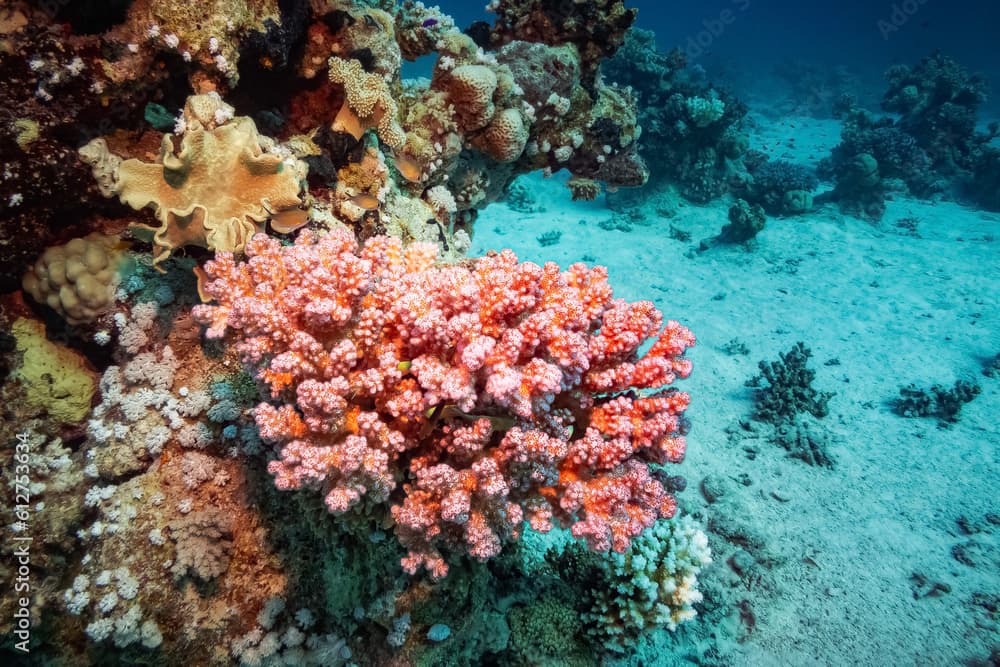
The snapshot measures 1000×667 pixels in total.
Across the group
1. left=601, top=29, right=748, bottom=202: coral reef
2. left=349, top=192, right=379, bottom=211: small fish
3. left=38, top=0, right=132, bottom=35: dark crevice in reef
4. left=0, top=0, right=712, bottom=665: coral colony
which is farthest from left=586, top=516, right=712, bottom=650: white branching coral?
left=601, top=29, right=748, bottom=202: coral reef

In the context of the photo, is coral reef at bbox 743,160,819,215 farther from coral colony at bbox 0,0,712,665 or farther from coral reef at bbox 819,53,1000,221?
coral colony at bbox 0,0,712,665

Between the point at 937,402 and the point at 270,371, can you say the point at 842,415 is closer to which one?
the point at 937,402

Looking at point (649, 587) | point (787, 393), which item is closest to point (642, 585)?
point (649, 587)

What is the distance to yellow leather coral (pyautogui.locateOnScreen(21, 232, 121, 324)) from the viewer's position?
2.79 metres

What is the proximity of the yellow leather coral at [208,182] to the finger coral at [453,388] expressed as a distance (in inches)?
13.6

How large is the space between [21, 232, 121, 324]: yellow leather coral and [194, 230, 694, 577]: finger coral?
103 centimetres

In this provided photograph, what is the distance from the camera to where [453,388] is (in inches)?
81.8

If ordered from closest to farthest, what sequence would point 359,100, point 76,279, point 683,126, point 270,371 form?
1. point 270,371
2. point 76,279
3. point 359,100
4. point 683,126

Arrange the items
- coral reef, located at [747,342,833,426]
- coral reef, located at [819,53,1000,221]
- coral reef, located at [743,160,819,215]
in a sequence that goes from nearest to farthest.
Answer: coral reef, located at [747,342,833,426]
coral reef, located at [743,160,819,215]
coral reef, located at [819,53,1000,221]

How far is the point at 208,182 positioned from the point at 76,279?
1.00 meters

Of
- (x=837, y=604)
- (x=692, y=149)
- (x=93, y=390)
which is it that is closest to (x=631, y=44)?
(x=692, y=149)

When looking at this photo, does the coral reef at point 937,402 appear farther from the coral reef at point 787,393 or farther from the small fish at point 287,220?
the small fish at point 287,220

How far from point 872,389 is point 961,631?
14.7 ft

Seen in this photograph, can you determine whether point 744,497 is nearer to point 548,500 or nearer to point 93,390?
point 548,500
